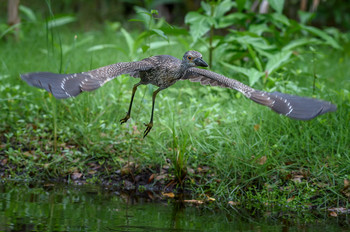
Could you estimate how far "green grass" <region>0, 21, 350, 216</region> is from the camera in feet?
17.7

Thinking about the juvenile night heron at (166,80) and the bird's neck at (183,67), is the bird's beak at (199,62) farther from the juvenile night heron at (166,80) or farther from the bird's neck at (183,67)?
the bird's neck at (183,67)

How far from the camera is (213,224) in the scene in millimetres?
4496

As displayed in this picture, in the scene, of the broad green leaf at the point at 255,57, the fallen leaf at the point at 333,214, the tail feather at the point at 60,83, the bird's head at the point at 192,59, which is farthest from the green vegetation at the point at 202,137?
the tail feather at the point at 60,83

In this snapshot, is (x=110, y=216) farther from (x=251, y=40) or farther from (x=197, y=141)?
(x=251, y=40)

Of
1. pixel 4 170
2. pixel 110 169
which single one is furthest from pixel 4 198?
pixel 110 169

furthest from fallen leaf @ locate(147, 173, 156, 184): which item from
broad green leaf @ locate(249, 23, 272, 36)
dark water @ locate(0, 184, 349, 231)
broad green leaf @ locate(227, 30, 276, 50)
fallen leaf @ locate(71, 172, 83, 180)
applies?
broad green leaf @ locate(249, 23, 272, 36)

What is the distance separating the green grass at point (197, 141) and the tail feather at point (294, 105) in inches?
49.6

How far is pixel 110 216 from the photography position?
180 inches

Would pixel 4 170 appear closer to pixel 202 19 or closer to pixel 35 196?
pixel 35 196

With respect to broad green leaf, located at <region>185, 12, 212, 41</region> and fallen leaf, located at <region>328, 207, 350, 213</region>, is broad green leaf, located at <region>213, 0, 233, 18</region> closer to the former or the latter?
broad green leaf, located at <region>185, 12, 212, 41</region>

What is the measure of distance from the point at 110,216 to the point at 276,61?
3.65m

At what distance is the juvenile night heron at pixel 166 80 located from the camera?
369cm

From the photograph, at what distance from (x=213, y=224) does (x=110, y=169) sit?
188 cm

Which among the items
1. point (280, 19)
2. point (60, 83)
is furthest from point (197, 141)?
point (280, 19)
